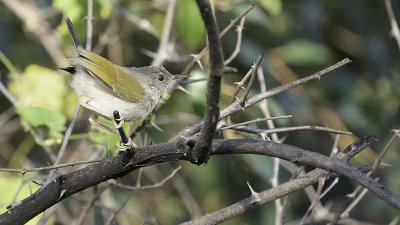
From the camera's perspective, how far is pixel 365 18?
6008 millimetres

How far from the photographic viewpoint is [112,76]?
3.56m

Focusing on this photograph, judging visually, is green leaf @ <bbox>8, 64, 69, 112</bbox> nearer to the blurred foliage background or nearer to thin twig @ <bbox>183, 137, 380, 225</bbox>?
the blurred foliage background

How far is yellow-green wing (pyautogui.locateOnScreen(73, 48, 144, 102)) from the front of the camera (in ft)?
11.1

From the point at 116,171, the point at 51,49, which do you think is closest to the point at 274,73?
the point at 51,49

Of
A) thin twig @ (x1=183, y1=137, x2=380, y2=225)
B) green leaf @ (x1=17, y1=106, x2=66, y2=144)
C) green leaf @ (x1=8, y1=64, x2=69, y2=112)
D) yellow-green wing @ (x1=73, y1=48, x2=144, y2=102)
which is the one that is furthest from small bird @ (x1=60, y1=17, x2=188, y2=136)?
green leaf @ (x1=8, y1=64, x2=69, y2=112)

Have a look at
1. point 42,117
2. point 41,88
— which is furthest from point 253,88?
point 42,117

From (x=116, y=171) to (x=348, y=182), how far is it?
13.0 feet

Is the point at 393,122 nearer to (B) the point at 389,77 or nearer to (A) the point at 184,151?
(B) the point at 389,77

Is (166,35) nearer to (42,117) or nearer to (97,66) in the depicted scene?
(97,66)

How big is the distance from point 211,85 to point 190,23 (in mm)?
2798

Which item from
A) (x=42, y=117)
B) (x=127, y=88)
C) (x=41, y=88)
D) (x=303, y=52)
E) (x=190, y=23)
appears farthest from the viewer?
(x=303, y=52)

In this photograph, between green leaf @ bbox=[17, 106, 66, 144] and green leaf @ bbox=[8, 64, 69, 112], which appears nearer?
green leaf @ bbox=[17, 106, 66, 144]

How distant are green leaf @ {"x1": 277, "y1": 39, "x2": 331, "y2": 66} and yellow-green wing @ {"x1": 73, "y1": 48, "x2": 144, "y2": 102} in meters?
2.28

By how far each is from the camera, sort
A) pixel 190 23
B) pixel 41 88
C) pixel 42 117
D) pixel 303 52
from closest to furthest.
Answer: pixel 42 117 < pixel 190 23 < pixel 41 88 < pixel 303 52
